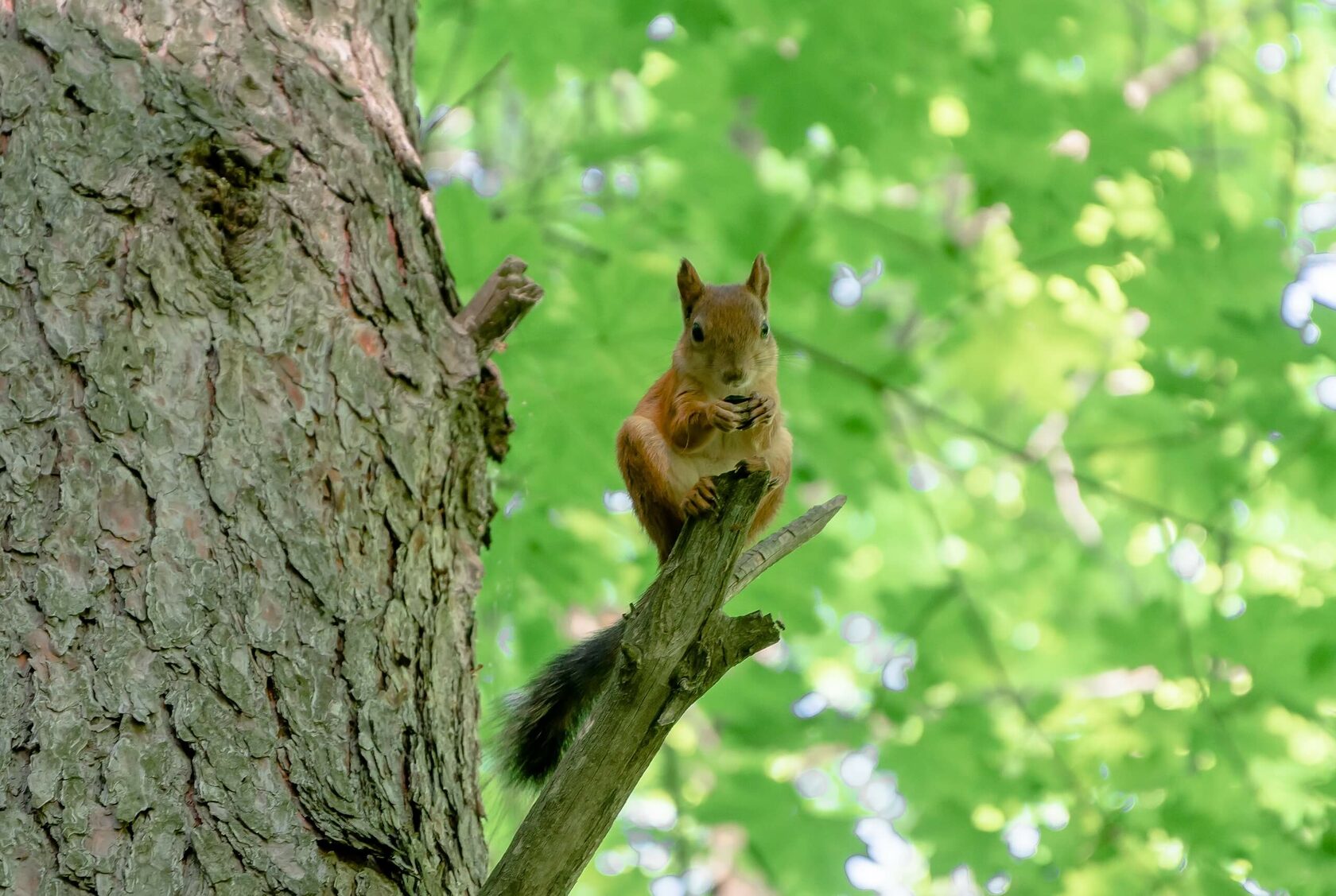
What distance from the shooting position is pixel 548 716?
1975 mm

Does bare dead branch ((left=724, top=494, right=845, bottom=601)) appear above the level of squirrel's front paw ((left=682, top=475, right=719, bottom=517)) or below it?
below

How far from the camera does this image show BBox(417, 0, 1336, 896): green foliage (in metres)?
3.25

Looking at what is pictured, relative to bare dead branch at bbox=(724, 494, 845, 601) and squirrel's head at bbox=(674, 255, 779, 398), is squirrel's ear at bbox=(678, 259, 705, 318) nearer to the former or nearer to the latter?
squirrel's head at bbox=(674, 255, 779, 398)

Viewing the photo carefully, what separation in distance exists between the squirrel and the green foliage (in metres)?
0.63

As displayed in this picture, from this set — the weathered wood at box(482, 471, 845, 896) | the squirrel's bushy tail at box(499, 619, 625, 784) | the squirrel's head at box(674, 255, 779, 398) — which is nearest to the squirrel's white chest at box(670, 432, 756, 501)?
the squirrel's head at box(674, 255, 779, 398)

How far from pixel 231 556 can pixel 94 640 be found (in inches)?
7.9

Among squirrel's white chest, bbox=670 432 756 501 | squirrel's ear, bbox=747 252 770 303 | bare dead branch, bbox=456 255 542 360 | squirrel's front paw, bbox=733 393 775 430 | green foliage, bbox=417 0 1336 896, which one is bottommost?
bare dead branch, bbox=456 255 542 360

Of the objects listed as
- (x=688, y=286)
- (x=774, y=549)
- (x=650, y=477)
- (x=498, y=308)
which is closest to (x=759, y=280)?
(x=688, y=286)

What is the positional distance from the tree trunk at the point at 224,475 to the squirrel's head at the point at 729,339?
1.70 feet

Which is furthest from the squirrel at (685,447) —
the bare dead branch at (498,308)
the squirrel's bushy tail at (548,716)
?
the bare dead branch at (498,308)

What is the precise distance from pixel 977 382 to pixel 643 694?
266 cm

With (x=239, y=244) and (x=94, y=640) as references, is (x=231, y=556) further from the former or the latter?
(x=239, y=244)

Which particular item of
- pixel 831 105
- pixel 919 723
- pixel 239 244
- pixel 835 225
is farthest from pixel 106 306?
pixel 919 723

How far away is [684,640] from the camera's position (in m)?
1.39
